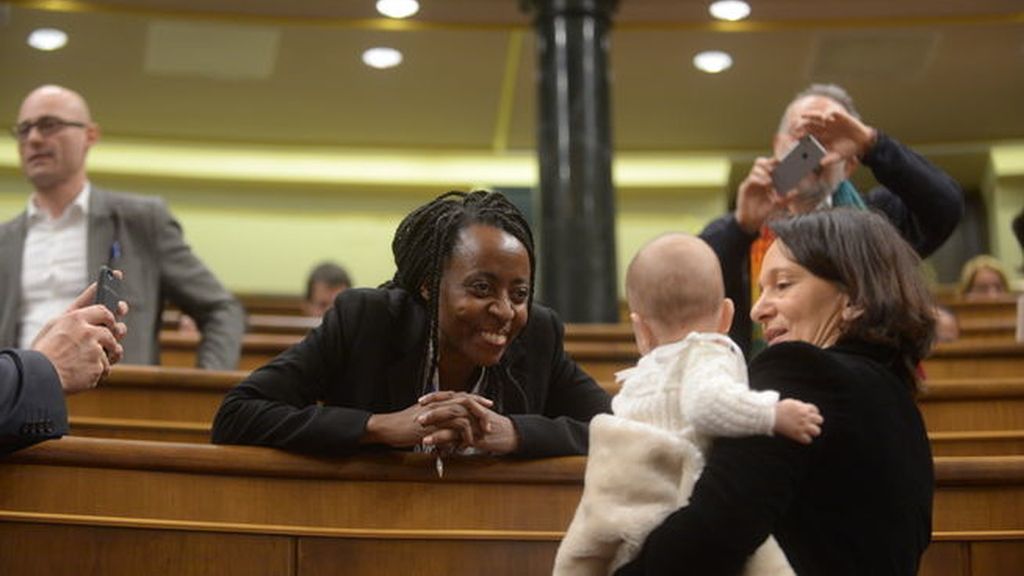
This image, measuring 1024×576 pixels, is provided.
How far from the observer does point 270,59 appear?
729 centimetres

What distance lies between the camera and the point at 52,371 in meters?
2.07

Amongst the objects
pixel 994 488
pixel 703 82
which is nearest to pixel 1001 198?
pixel 703 82

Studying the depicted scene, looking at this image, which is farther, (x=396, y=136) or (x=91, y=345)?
(x=396, y=136)

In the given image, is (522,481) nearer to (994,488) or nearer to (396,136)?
(994,488)

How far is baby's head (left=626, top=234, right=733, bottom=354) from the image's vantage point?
5.75 ft

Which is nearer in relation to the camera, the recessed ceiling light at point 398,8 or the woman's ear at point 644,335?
the woman's ear at point 644,335

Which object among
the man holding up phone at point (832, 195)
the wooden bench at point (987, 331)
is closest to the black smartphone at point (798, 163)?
the man holding up phone at point (832, 195)

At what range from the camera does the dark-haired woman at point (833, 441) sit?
1590mm

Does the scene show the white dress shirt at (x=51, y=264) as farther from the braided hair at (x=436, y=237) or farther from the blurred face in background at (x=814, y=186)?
the blurred face in background at (x=814, y=186)

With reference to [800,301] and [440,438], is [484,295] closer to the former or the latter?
[440,438]

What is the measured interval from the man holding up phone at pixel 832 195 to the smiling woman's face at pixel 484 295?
0.78 m

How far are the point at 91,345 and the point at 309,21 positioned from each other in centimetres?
493

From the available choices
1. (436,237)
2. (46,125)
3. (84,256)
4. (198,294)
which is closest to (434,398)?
(436,237)

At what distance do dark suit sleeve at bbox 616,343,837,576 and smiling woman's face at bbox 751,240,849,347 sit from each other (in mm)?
194
